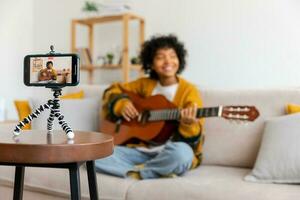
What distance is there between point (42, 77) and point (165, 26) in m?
1.98

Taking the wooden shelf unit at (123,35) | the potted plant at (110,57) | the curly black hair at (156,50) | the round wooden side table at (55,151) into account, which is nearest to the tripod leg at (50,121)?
the round wooden side table at (55,151)

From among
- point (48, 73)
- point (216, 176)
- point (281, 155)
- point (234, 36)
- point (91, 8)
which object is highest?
point (91, 8)

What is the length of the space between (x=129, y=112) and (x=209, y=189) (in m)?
0.71

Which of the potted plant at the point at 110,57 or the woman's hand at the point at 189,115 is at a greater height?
the potted plant at the point at 110,57

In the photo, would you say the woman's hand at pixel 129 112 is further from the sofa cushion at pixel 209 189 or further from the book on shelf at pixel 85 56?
the book on shelf at pixel 85 56

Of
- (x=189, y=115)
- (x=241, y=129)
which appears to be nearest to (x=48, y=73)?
(x=189, y=115)

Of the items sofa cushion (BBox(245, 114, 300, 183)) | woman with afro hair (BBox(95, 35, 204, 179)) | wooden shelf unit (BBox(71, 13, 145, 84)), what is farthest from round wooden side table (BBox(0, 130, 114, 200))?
wooden shelf unit (BBox(71, 13, 145, 84))

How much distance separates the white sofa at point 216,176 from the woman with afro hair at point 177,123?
0.19ft

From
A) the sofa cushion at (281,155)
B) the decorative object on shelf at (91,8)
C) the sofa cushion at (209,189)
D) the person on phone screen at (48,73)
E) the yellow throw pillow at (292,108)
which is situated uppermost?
the decorative object on shelf at (91,8)

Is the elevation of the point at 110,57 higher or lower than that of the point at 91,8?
lower

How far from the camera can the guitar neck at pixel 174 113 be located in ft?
5.77

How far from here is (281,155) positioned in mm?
1521

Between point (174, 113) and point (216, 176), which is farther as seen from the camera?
point (174, 113)

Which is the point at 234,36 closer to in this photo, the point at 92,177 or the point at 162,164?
the point at 162,164
